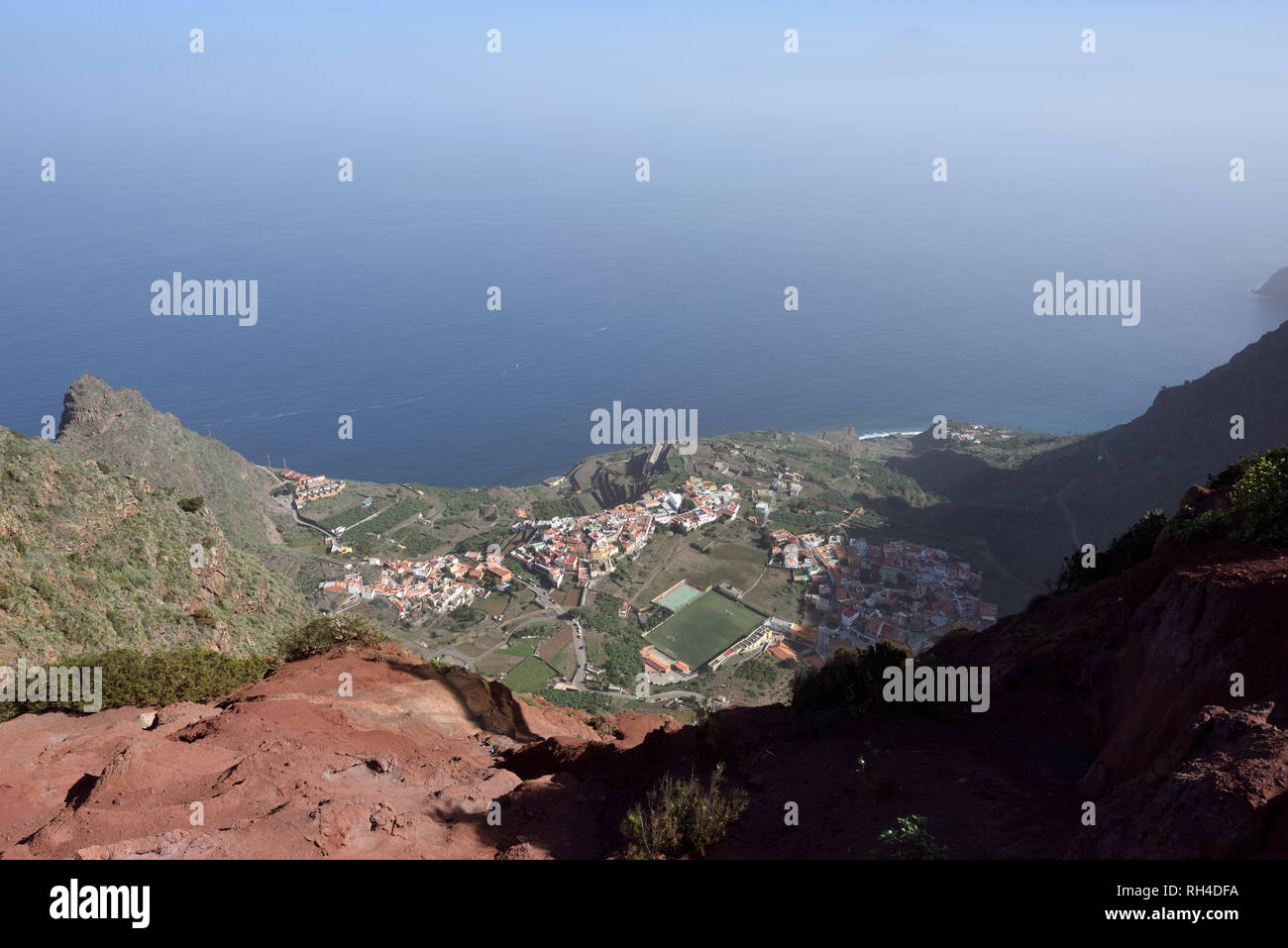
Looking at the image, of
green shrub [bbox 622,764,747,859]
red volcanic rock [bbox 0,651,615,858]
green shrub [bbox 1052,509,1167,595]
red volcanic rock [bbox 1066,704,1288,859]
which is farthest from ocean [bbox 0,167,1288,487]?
red volcanic rock [bbox 1066,704,1288,859]

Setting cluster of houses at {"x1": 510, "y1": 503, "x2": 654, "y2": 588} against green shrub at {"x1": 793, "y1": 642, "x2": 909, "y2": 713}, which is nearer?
green shrub at {"x1": 793, "y1": 642, "x2": 909, "y2": 713}

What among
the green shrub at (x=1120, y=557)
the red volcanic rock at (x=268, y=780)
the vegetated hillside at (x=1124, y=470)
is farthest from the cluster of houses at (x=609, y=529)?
the red volcanic rock at (x=268, y=780)

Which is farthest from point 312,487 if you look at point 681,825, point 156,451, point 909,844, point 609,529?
point 909,844

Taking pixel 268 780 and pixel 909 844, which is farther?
pixel 268 780

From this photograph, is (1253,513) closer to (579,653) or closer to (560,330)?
(579,653)

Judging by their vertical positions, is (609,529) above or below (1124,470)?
below

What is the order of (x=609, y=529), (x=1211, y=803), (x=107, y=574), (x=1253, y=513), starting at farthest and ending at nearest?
(x=609, y=529)
(x=107, y=574)
(x=1253, y=513)
(x=1211, y=803)

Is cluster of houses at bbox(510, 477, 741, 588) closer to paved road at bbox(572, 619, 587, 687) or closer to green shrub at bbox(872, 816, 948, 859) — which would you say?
paved road at bbox(572, 619, 587, 687)
